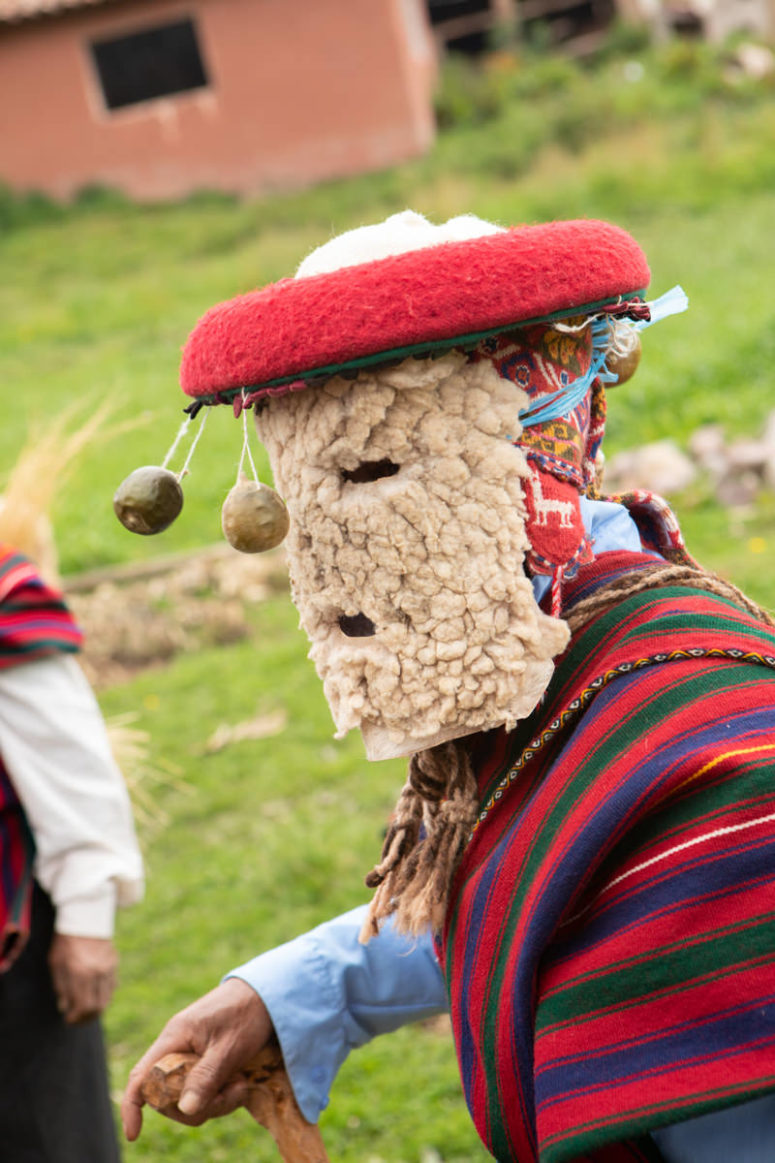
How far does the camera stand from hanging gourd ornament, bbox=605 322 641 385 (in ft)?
5.58

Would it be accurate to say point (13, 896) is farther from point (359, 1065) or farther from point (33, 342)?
point (33, 342)

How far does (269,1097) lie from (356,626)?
0.89 m

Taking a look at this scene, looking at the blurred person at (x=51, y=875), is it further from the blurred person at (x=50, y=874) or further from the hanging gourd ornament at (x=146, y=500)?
the hanging gourd ornament at (x=146, y=500)

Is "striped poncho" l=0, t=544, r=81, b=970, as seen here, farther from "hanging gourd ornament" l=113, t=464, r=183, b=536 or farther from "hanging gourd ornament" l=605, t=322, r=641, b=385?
"hanging gourd ornament" l=605, t=322, r=641, b=385

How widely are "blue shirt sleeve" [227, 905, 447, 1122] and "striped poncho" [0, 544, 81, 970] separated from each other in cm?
110

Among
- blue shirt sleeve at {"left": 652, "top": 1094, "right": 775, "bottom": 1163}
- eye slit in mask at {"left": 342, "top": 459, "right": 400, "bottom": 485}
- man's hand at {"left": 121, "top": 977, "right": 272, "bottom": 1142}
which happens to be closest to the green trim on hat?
eye slit in mask at {"left": 342, "top": 459, "right": 400, "bottom": 485}

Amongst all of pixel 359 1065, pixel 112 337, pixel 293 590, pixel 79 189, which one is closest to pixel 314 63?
pixel 79 189

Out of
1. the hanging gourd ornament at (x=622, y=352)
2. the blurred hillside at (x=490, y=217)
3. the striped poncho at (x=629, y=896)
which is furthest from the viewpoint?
the blurred hillside at (x=490, y=217)

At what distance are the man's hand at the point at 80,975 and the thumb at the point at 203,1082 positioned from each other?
43.5 inches

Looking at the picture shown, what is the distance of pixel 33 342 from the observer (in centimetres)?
1496

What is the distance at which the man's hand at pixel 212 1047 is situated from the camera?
1.91 m

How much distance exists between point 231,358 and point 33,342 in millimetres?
14329

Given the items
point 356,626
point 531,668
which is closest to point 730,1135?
point 531,668

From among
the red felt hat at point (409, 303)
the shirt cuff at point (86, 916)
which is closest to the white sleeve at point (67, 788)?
the shirt cuff at point (86, 916)
